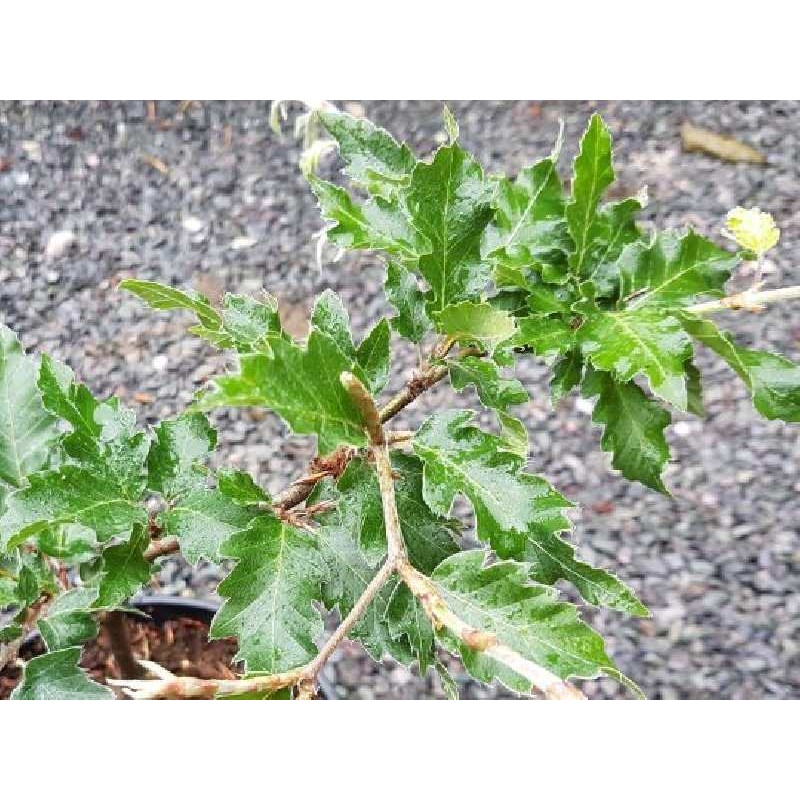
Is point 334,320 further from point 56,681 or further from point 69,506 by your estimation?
point 56,681

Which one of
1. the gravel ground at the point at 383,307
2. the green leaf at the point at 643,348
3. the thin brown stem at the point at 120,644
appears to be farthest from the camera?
the gravel ground at the point at 383,307

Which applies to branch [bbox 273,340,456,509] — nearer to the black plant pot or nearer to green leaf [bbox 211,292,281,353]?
green leaf [bbox 211,292,281,353]

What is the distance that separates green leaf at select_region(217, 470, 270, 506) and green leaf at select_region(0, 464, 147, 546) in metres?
0.09

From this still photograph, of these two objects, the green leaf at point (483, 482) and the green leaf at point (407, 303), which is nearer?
the green leaf at point (483, 482)

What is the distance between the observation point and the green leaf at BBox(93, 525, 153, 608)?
0.69m

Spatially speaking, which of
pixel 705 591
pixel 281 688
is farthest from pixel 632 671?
pixel 281 688

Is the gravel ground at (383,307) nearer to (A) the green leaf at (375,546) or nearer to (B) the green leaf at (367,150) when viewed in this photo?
(A) the green leaf at (375,546)

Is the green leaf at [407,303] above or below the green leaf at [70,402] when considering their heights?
above

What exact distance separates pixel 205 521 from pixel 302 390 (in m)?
0.21

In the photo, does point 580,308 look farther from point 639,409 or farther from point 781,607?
point 781,607

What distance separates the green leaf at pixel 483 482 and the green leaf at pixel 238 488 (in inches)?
4.9

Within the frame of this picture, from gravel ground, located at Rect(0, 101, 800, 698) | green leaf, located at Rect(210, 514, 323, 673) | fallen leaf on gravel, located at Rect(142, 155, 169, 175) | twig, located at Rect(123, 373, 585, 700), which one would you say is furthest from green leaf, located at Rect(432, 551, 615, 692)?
fallen leaf on gravel, located at Rect(142, 155, 169, 175)

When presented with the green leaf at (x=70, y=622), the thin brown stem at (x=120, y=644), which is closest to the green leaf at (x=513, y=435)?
the green leaf at (x=70, y=622)

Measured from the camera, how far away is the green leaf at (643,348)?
2.06ft
